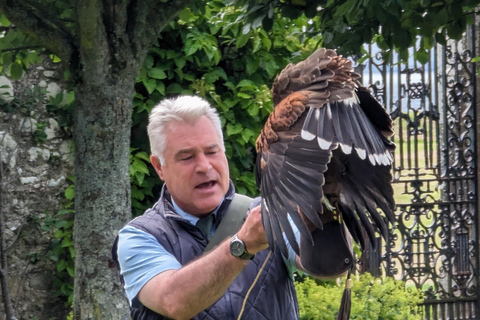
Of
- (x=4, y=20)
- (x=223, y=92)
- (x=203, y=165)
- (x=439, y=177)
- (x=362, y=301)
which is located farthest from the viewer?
(x=439, y=177)

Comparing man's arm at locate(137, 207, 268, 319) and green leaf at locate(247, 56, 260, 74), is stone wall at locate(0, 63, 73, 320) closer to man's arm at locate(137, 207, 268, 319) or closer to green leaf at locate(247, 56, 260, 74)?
green leaf at locate(247, 56, 260, 74)

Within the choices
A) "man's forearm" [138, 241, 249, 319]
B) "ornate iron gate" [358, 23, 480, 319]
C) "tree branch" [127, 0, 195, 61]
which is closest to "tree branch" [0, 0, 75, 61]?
"tree branch" [127, 0, 195, 61]

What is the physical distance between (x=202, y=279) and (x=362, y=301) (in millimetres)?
2708

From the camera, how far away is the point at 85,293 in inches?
153

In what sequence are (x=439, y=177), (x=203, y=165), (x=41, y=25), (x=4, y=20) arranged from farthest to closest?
(x=439, y=177) < (x=4, y=20) < (x=41, y=25) < (x=203, y=165)

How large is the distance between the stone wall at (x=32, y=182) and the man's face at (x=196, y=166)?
9.50 ft

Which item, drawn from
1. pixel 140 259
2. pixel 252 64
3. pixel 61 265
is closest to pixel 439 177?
pixel 252 64

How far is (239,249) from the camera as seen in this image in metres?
2.08

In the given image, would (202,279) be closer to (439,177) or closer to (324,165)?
(324,165)

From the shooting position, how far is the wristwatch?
2.07m

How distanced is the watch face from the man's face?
37cm

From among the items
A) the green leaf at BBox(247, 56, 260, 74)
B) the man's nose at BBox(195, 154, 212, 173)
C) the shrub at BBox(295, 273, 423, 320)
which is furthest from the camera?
the green leaf at BBox(247, 56, 260, 74)

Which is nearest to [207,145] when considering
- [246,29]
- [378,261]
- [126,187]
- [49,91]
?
[246,29]

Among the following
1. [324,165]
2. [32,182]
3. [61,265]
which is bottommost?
[61,265]
